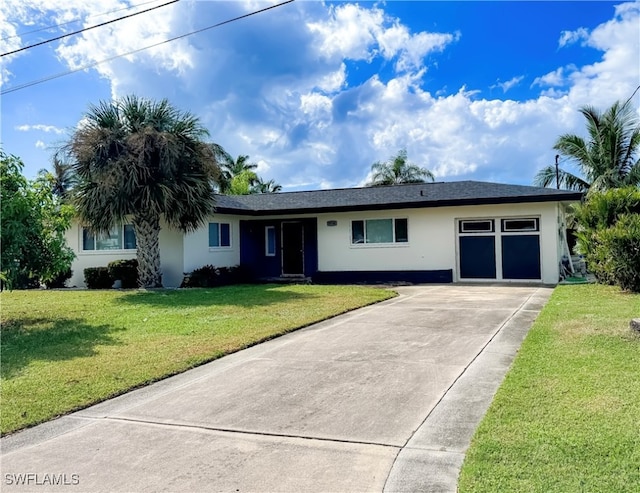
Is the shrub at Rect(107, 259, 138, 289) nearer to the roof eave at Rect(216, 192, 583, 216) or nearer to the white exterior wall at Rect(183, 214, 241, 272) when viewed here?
the white exterior wall at Rect(183, 214, 241, 272)

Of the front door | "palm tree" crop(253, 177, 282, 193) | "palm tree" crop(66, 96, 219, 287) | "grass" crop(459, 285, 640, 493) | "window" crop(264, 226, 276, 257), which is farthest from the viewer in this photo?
"palm tree" crop(253, 177, 282, 193)

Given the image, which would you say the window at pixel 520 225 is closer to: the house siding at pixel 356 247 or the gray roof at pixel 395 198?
Result: the house siding at pixel 356 247

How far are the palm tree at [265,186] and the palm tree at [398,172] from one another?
10246 mm

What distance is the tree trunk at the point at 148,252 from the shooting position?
52.1ft

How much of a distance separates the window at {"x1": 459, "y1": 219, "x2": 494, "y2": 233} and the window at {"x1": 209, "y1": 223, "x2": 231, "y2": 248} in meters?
8.56

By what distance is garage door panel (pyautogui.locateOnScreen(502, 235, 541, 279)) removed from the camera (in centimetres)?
1647

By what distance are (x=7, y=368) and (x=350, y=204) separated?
43.4 ft

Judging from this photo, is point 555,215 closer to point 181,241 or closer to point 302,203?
point 302,203

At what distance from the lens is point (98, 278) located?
17672 millimetres

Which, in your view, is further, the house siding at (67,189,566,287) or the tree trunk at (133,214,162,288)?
the house siding at (67,189,566,287)

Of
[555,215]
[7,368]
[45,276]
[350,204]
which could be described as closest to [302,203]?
[350,204]

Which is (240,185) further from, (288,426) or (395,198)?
(288,426)

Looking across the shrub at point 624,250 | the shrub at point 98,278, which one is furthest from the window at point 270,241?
the shrub at point 624,250

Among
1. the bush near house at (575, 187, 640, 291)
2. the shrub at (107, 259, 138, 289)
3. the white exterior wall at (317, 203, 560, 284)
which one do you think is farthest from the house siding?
the bush near house at (575, 187, 640, 291)
